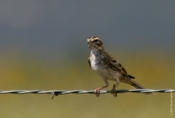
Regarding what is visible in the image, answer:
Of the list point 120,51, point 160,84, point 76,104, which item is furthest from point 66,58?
point 76,104

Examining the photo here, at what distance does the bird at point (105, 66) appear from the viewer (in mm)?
10875

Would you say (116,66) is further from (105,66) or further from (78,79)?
(78,79)

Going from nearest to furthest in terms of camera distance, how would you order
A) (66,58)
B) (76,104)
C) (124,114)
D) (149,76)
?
(124,114) < (76,104) < (149,76) < (66,58)

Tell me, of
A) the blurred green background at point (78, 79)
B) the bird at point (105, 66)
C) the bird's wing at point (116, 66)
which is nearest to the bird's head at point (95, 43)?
the bird at point (105, 66)

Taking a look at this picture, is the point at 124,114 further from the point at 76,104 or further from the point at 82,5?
the point at 82,5

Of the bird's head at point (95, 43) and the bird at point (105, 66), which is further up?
the bird's head at point (95, 43)

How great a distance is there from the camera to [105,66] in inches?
434

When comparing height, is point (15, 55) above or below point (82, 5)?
below

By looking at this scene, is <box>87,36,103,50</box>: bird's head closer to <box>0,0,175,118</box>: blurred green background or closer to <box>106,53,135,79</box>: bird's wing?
<box>106,53,135,79</box>: bird's wing

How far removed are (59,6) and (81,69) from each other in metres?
99.1

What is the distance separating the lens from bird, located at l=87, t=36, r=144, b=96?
35.7ft

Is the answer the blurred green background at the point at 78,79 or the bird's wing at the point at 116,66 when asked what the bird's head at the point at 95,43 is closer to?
the bird's wing at the point at 116,66

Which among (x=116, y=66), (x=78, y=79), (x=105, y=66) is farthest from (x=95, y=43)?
(x=78, y=79)

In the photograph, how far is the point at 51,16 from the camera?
112250 mm
